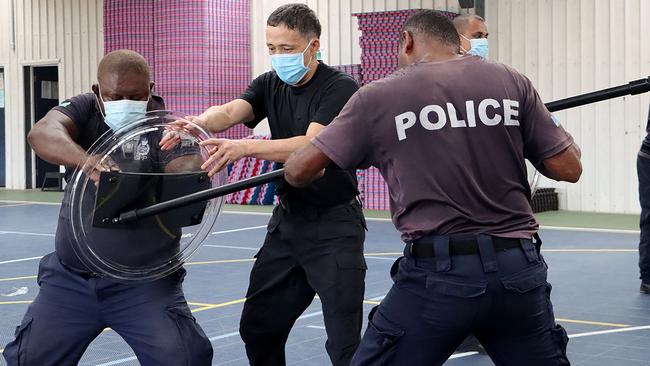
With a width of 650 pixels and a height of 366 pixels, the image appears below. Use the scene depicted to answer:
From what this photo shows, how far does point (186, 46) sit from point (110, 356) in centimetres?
1383

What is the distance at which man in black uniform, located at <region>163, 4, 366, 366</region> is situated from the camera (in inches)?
216

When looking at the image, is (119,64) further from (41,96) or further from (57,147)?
(41,96)

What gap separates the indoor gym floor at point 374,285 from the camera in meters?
7.74

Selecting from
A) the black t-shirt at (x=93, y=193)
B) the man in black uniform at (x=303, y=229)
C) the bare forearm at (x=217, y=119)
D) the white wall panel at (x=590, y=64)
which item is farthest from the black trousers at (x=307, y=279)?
the white wall panel at (x=590, y=64)

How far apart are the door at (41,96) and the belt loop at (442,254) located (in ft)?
74.6

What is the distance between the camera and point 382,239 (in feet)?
48.8

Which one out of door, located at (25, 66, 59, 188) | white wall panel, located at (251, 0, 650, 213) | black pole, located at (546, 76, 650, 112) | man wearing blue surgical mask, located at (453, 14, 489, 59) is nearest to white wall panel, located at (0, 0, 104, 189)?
door, located at (25, 66, 59, 188)

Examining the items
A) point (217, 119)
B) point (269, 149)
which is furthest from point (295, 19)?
point (269, 149)

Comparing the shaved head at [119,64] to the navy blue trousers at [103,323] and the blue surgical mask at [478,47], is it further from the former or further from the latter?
the blue surgical mask at [478,47]

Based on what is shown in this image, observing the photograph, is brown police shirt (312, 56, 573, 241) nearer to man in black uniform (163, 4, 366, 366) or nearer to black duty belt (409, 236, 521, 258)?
black duty belt (409, 236, 521, 258)

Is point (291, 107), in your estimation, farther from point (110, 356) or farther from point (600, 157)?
point (600, 157)

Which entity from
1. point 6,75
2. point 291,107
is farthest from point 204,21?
point 291,107

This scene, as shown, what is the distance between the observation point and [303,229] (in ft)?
18.4

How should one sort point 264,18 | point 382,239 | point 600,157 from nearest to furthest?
point 382,239
point 600,157
point 264,18
